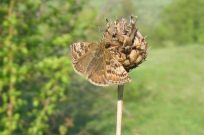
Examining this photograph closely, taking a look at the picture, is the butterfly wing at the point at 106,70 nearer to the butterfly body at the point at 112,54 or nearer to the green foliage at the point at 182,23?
the butterfly body at the point at 112,54

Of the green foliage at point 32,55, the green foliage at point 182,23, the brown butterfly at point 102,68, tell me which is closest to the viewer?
the brown butterfly at point 102,68

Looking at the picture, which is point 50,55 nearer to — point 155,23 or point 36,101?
point 36,101

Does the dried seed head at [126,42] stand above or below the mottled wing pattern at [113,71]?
above

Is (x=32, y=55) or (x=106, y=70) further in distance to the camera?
(x=32, y=55)

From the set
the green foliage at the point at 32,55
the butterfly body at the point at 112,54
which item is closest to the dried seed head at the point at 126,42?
the butterfly body at the point at 112,54

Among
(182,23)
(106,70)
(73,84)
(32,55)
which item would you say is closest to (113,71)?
(106,70)

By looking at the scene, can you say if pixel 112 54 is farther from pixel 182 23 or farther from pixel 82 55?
pixel 182 23
